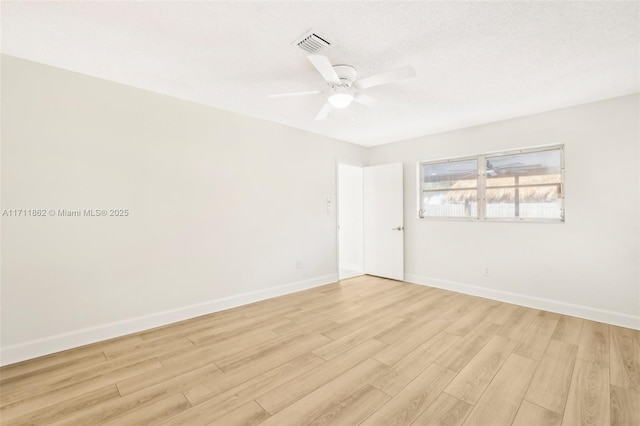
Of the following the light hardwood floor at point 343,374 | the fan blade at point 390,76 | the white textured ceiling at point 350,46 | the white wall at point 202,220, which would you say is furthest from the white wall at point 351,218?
the fan blade at point 390,76

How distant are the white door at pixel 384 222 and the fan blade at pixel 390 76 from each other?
9.14ft

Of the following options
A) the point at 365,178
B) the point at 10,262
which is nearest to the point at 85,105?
the point at 10,262

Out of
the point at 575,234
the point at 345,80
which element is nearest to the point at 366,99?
the point at 345,80

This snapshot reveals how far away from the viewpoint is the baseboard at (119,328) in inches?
90.4

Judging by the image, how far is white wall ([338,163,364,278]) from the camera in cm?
566

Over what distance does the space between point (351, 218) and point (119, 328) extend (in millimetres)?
4350

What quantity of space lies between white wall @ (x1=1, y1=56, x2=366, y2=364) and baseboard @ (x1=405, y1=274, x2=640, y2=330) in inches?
97.5

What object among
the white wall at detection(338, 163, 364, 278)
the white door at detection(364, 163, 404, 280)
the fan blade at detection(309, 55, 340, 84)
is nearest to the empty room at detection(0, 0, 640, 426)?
the fan blade at detection(309, 55, 340, 84)

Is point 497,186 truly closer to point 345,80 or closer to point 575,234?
point 575,234

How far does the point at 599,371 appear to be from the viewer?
7.05 ft

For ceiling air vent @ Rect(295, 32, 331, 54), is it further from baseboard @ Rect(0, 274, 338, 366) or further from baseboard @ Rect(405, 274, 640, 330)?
baseboard @ Rect(405, 274, 640, 330)

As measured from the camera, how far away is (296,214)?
4289 mm

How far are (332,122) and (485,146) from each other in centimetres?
231

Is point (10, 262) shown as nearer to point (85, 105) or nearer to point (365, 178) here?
point (85, 105)
